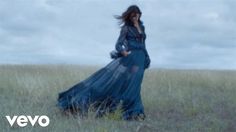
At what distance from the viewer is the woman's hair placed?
906cm

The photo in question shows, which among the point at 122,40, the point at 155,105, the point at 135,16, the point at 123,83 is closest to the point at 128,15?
the point at 135,16

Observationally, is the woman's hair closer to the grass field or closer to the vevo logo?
the grass field

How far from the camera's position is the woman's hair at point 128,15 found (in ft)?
29.7

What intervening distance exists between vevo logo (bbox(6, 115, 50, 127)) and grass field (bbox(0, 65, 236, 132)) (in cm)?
8

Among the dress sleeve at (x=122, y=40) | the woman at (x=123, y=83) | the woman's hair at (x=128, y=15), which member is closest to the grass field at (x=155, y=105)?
the woman at (x=123, y=83)

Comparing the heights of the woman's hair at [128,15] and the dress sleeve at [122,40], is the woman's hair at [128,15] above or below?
above

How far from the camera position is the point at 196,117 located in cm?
967

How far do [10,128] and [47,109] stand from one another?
1.95m

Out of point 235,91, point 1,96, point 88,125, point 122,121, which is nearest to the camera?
point 88,125

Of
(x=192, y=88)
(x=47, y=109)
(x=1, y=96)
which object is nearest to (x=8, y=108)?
(x=47, y=109)

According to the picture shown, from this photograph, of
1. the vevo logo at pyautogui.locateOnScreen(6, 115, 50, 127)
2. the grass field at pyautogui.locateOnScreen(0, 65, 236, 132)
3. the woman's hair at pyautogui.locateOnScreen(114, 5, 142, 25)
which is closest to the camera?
the vevo logo at pyautogui.locateOnScreen(6, 115, 50, 127)

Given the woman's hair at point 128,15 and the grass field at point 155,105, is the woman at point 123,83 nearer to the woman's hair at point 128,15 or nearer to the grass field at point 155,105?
the woman's hair at point 128,15

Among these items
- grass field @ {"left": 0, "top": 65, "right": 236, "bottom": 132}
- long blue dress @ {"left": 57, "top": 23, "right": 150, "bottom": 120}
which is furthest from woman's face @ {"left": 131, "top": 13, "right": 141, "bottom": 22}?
grass field @ {"left": 0, "top": 65, "right": 236, "bottom": 132}

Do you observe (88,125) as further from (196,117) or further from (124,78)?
(196,117)
